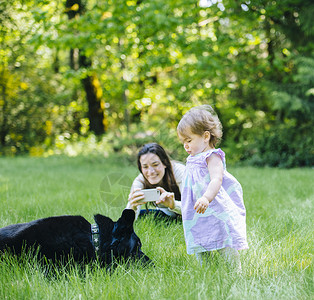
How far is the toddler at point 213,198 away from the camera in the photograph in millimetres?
2332

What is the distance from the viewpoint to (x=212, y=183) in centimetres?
223

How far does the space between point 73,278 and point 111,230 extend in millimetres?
352

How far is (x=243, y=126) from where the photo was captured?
13086 millimetres

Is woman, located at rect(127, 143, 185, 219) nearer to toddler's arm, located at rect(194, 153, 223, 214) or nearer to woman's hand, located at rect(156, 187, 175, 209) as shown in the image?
woman's hand, located at rect(156, 187, 175, 209)

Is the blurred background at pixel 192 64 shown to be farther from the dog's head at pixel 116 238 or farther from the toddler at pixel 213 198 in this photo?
the dog's head at pixel 116 238

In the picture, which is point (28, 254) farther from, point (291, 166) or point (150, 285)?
point (291, 166)

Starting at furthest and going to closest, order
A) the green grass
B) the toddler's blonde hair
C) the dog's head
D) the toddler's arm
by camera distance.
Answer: the toddler's blonde hair < the dog's head < the toddler's arm < the green grass

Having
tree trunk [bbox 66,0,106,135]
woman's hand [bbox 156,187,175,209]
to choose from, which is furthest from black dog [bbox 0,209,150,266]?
tree trunk [bbox 66,0,106,135]

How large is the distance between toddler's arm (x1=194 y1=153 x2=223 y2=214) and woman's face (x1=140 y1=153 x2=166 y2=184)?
93 centimetres

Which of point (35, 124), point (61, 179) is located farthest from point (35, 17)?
point (35, 124)

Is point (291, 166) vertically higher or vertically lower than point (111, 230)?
lower

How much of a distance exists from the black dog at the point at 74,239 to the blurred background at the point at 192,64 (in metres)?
6.90

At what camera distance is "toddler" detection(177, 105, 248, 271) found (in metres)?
2.33

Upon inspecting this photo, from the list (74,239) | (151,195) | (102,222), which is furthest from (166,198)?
(74,239)
